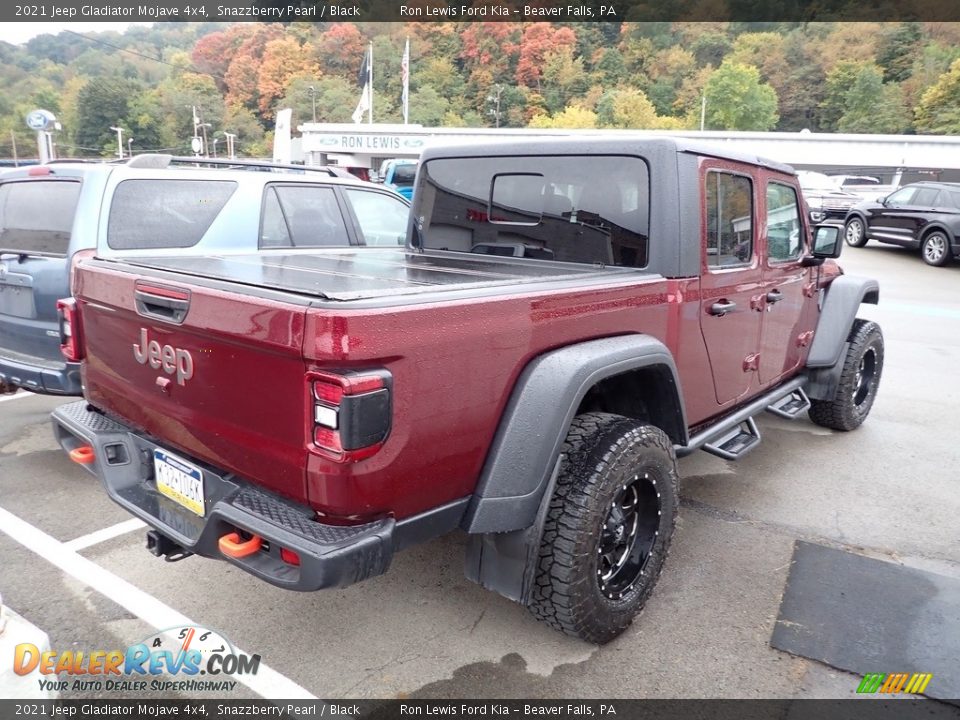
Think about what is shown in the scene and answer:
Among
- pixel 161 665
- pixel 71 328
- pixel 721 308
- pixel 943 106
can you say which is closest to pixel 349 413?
pixel 161 665

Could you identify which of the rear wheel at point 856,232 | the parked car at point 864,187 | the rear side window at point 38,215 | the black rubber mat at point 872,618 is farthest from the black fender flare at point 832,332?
the parked car at point 864,187

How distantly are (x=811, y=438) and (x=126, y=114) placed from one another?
403 ft

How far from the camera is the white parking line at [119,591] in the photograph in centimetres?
242

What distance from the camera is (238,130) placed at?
11088 cm

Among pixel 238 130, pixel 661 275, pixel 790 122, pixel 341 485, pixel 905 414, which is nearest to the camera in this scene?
pixel 341 485

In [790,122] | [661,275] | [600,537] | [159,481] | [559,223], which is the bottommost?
[600,537]

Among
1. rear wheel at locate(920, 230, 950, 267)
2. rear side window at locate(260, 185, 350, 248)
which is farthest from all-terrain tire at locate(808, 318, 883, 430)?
rear wheel at locate(920, 230, 950, 267)

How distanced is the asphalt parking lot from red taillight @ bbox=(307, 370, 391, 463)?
107cm

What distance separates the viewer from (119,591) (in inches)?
117

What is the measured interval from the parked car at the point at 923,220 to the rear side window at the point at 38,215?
15.3 meters

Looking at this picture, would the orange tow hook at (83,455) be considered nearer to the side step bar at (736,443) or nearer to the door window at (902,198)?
the side step bar at (736,443)

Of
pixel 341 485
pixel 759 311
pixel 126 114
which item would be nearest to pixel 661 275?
pixel 759 311

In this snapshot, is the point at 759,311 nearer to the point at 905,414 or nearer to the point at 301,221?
the point at 905,414

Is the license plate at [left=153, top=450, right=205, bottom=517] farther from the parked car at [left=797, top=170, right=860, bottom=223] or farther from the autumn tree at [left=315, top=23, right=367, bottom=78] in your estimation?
the autumn tree at [left=315, top=23, right=367, bottom=78]
